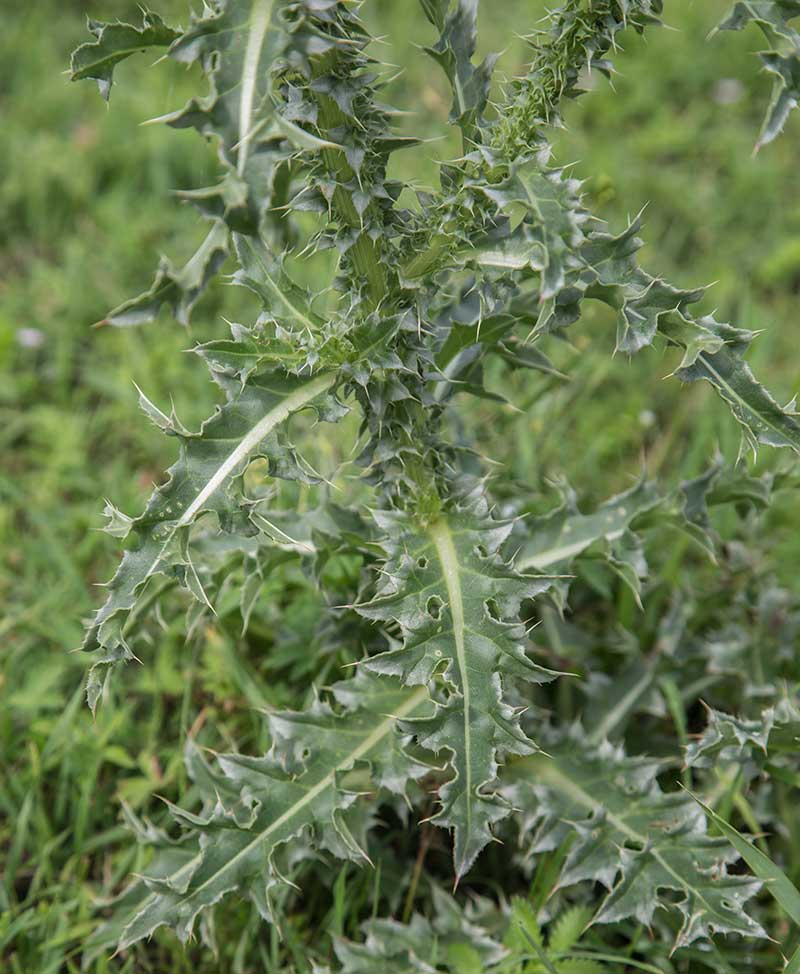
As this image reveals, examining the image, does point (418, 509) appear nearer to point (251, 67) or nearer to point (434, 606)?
point (434, 606)

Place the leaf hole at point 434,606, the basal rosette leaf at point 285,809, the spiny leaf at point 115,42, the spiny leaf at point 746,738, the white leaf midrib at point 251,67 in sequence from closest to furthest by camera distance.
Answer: the white leaf midrib at point 251,67
the spiny leaf at point 115,42
the leaf hole at point 434,606
the basal rosette leaf at point 285,809
the spiny leaf at point 746,738

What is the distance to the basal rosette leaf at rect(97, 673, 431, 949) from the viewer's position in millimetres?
2254

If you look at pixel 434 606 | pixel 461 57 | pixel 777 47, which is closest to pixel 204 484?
pixel 434 606

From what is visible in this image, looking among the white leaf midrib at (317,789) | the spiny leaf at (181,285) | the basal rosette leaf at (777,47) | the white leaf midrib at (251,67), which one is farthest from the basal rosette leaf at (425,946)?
the basal rosette leaf at (777,47)

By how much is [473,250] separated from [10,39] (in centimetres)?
437

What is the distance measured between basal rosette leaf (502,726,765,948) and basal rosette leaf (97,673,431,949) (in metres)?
0.38

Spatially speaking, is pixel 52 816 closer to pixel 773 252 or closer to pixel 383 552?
pixel 383 552

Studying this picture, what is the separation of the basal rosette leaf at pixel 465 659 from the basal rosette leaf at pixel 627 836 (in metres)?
0.41

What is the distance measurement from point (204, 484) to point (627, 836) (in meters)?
1.36

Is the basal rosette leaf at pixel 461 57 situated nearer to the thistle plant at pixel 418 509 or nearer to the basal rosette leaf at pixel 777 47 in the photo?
the thistle plant at pixel 418 509

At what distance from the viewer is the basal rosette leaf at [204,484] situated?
2.01m

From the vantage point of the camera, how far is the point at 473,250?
2.10 metres

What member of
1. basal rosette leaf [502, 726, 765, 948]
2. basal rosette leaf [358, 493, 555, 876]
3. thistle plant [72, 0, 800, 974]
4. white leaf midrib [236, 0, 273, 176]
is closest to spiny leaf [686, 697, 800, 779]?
thistle plant [72, 0, 800, 974]

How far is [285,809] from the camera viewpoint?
7.64ft
